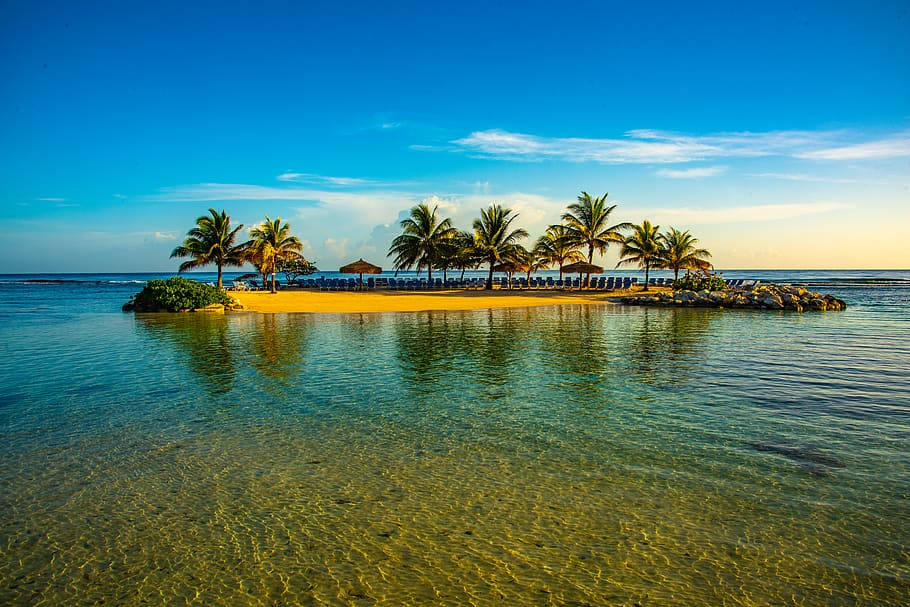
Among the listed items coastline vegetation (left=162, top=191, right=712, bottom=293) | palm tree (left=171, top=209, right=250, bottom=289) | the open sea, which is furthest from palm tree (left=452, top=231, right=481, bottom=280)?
the open sea

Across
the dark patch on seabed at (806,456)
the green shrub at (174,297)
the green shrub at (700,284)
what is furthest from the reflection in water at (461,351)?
the green shrub at (700,284)

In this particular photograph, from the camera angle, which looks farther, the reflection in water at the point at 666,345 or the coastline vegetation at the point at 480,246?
the coastline vegetation at the point at 480,246

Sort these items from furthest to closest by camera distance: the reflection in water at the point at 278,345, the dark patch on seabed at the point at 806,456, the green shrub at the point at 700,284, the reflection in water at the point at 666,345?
the green shrub at the point at 700,284 < the reflection in water at the point at 278,345 < the reflection in water at the point at 666,345 < the dark patch on seabed at the point at 806,456

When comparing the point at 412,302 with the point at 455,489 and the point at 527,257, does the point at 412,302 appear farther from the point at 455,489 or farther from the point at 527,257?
the point at 455,489

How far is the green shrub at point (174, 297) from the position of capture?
28.0 metres

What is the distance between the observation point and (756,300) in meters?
28.6

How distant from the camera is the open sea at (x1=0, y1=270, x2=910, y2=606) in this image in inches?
151

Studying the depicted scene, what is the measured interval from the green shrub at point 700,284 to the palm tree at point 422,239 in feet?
61.0

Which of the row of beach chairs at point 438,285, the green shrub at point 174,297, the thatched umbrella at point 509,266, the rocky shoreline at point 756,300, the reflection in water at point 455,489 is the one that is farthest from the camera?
the row of beach chairs at point 438,285

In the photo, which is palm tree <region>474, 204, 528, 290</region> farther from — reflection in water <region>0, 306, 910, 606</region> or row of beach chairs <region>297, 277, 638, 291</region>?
reflection in water <region>0, 306, 910, 606</region>

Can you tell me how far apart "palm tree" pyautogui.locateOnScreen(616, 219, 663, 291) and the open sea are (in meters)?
30.7

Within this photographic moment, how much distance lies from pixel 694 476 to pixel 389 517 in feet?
10.7

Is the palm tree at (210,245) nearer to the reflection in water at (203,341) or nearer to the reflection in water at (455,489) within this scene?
the reflection in water at (203,341)

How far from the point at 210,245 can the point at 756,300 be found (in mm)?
36246
